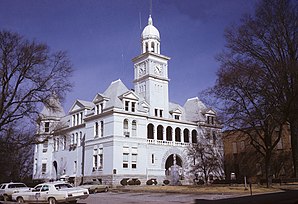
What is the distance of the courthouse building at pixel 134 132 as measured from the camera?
168 feet

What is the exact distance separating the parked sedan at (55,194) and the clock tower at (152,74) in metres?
36.0

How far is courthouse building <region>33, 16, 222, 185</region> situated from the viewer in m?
51.3

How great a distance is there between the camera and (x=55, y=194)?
2120 cm

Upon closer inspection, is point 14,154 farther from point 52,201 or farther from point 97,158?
point 52,201

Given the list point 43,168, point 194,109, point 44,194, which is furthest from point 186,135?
point 44,194

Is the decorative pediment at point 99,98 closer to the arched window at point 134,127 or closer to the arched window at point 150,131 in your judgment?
the arched window at point 134,127

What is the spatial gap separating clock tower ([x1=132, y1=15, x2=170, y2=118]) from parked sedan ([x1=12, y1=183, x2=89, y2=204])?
36.0m

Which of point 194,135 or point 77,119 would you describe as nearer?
point 77,119

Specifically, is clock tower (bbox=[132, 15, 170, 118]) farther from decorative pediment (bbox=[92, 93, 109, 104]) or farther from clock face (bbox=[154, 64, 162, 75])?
decorative pediment (bbox=[92, 93, 109, 104])

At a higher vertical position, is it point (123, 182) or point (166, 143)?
point (166, 143)

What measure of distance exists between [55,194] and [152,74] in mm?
40360

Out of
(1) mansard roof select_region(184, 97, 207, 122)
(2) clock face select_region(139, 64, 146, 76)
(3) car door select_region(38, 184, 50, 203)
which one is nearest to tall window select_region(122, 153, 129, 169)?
(2) clock face select_region(139, 64, 146, 76)

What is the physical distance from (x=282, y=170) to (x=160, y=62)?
27364mm

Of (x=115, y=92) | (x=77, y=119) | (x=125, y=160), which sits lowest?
(x=125, y=160)
